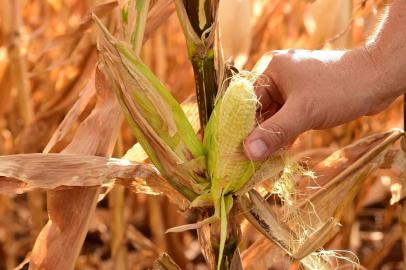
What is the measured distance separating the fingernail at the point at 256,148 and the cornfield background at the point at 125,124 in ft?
0.63

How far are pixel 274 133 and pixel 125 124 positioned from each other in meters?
1.37

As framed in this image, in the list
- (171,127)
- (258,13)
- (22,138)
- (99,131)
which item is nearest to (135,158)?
(99,131)

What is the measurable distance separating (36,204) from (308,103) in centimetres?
109

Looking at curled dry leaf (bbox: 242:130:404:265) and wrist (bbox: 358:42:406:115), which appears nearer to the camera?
wrist (bbox: 358:42:406:115)

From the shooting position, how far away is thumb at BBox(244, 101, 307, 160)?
774 millimetres

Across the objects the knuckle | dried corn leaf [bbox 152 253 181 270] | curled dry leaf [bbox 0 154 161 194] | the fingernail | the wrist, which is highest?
the wrist

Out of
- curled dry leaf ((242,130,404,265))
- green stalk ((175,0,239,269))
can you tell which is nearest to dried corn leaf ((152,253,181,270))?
green stalk ((175,0,239,269))

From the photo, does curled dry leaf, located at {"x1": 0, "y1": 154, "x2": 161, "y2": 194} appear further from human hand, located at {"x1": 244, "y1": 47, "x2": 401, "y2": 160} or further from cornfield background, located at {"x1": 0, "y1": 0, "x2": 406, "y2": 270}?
human hand, located at {"x1": 244, "y1": 47, "x2": 401, "y2": 160}

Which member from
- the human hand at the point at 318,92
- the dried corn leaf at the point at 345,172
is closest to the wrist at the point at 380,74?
the human hand at the point at 318,92

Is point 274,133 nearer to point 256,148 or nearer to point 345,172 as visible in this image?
point 256,148

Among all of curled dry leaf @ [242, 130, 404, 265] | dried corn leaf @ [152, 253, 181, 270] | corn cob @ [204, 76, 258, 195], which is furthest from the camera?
curled dry leaf @ [242, 130, 404, 265]

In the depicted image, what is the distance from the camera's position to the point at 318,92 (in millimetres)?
801

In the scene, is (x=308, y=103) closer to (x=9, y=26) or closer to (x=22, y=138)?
(x=22, y=138)

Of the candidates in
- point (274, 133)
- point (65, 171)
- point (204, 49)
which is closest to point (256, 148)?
point (274, 133)
